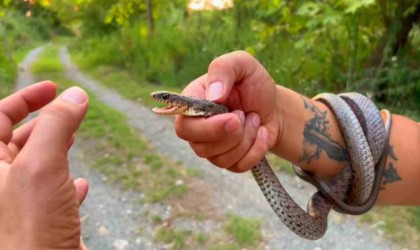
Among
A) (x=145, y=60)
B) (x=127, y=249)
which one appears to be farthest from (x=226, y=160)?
(x=145, y=60)

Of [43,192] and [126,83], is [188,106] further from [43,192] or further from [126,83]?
[126,83]

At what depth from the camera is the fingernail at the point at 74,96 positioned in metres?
1.33

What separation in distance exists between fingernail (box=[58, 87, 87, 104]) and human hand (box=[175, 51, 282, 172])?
383mm

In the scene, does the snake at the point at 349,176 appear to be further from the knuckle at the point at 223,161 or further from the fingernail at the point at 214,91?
the fingernail at the point at 214,91

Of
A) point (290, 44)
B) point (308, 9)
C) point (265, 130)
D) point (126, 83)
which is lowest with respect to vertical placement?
point (126, 83)

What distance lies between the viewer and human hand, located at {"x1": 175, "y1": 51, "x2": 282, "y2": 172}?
5.21 feet

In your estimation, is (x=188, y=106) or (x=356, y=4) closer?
(x=188, y=106)

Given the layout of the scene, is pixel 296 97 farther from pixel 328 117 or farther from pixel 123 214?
pixel 123 214

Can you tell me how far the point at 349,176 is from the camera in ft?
6.56

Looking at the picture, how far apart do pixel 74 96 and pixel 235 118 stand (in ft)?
1.82

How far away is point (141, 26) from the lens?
12344 mm

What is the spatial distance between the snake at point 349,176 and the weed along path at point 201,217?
59.7 inches

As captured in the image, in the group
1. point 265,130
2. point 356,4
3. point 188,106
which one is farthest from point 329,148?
point 356,4

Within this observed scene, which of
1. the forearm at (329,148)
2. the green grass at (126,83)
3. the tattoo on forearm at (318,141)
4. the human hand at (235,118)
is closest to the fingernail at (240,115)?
the human hand at (235,118)
